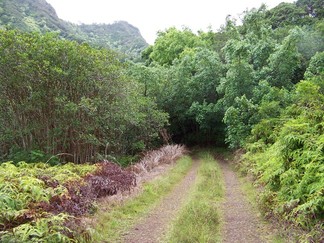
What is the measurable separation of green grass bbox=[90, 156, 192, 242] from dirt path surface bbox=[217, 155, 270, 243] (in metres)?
2.08

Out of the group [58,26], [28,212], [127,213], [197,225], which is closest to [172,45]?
[58,26]

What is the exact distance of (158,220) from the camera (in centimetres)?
808

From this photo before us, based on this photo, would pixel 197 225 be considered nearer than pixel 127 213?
Yes

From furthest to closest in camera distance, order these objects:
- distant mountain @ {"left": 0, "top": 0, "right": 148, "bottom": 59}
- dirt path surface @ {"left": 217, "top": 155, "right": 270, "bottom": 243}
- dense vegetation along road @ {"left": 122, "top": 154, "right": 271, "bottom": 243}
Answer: distant mountain @ {"left": 0, "top": 0, "right": 148, "bottom": 59}, dirt path surface @ {"left": 217, "top": 155, "right": 270, "bottom": 243}, dense vegetation along road @ {"left": 122, "top": 154, "right": 271, "bottom": 243}

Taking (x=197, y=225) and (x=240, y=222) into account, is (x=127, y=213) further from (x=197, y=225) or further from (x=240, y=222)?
(x=240, y=222)

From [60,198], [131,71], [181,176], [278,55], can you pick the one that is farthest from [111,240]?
[131,71]

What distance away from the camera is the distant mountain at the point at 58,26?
127 feet

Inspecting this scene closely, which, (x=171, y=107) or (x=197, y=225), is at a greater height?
(x=171, y=107)

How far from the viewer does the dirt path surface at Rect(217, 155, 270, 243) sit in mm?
6688

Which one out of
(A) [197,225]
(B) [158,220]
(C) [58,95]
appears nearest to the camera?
(A) [197,225]

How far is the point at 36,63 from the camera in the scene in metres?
13.1

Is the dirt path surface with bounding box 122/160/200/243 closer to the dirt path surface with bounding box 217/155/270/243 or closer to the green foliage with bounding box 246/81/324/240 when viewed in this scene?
the dirt path surface with bounding box 217/155/270/243

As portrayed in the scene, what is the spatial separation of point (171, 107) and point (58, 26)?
3620 centimetres

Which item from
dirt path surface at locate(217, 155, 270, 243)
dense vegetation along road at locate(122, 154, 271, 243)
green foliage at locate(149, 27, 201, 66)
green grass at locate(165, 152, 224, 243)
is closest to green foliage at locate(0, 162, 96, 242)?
dense vegetation along road at locate(122, 154, 271, 243)
